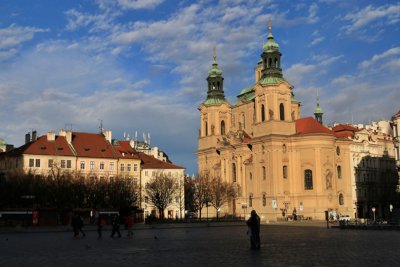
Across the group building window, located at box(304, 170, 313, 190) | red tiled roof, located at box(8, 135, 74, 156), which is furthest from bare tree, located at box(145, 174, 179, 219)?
building window, located at box(304, 170, 313, 190)

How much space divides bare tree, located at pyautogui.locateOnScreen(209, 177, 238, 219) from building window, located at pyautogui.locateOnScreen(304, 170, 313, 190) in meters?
15.8

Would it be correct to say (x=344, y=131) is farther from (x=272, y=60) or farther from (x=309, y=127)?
(x=272, y=60)

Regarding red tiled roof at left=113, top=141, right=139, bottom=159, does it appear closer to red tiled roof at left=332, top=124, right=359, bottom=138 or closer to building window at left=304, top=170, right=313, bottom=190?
building window at left=304, top=170, right=313, bottom=190

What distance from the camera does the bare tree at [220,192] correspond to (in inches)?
4291

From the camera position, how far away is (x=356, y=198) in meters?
116

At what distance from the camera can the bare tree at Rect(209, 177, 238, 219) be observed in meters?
109

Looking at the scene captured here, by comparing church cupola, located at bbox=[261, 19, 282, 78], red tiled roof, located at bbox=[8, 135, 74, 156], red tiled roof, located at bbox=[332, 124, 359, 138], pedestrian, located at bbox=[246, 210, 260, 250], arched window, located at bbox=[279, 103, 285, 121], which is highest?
church cupola, located at bbox=[261, 19, 282, 78]

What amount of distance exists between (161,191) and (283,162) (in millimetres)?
23438

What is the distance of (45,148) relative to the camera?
103 m

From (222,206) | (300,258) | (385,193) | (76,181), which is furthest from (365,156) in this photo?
(300,258)

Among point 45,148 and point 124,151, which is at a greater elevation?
point 124,151

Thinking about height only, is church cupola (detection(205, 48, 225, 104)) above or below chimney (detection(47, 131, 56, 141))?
above

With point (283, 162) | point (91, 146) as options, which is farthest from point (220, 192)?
point (91, 146)

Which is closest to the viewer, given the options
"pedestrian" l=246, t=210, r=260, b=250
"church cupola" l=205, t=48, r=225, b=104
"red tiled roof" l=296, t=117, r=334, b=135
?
"pedestrian" l=246, t=210, r=260, b=250
